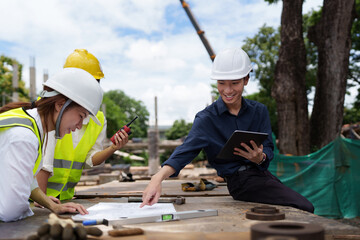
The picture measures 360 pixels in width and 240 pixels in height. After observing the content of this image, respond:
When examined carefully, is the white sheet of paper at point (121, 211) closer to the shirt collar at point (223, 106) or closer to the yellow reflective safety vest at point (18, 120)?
the yellow reflective safety vest at point (18, 120)

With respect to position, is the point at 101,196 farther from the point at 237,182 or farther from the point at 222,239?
the point at 222,239

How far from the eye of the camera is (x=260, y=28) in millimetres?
32844

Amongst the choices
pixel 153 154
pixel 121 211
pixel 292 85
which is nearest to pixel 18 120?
pixel 121 211

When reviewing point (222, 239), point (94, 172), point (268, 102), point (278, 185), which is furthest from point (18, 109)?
point (268, 102)

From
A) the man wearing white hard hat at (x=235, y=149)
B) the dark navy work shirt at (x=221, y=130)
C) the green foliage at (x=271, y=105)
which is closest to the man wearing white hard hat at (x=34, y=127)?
the man wearing white hard hat at (x=235, y=149)

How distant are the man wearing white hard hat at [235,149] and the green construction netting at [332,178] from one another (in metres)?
4.66

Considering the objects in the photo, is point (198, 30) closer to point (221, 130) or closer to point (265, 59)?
point (221, 130)

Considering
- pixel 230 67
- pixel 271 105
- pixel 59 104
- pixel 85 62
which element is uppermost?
pixel 271 105

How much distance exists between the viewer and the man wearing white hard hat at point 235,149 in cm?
312

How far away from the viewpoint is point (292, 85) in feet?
29.6

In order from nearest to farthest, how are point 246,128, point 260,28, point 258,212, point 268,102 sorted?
point 258,212 < point 246,128 < point 268,102 < point 260,28

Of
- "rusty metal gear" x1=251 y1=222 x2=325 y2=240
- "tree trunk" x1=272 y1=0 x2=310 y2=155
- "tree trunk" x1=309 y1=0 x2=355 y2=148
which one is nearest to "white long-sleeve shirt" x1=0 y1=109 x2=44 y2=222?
"rusty metal gear" x1=251 y1=222 x2=325 y2=240

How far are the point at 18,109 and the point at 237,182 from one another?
5.98 feet

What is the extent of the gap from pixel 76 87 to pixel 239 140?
122 cm
